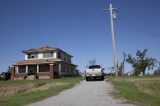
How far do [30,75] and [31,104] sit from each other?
4121 cm

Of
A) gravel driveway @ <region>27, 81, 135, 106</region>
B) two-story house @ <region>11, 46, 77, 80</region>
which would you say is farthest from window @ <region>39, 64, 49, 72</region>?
gravel driveway @ <region>27, 81, 135, 106</region>

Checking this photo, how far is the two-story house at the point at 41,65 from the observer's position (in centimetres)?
5431

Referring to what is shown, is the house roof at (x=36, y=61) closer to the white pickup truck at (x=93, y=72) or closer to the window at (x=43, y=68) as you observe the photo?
the window at (x=43, y=68)

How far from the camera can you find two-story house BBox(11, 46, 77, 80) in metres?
54.3

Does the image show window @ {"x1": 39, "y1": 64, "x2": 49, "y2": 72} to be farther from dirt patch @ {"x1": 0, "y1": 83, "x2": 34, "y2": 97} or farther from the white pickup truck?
the white pickup truck

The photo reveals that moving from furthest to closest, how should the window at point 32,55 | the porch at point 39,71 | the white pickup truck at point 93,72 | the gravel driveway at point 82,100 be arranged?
1. the window at point 32,55
2. the porch at point 39,71
3. the white pickup truck at point 93,72
4. the gravel driveway at point 82,100

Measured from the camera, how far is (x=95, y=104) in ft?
45.6

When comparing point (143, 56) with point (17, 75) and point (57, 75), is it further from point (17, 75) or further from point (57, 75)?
point (17, 75)

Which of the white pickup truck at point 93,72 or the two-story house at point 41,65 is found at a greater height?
the two-story house at point 41,65

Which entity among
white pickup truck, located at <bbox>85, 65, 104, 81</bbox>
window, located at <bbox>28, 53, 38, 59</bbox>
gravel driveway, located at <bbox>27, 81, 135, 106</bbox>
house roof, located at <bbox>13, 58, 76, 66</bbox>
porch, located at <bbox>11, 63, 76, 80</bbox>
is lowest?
gravel driveway, located at <bbox>27, 81, 135, 106</bbox>

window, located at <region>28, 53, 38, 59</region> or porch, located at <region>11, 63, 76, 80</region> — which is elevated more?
window, located at <region>28, 53, 38, 59</region>

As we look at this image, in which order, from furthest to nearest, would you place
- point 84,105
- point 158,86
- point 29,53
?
point 29,53 < point 158,86 < point 84,105

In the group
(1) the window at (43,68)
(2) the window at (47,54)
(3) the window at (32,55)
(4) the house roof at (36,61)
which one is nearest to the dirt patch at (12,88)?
(4) the house roof at (36,61)

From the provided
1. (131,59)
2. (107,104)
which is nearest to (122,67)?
(131,59)
